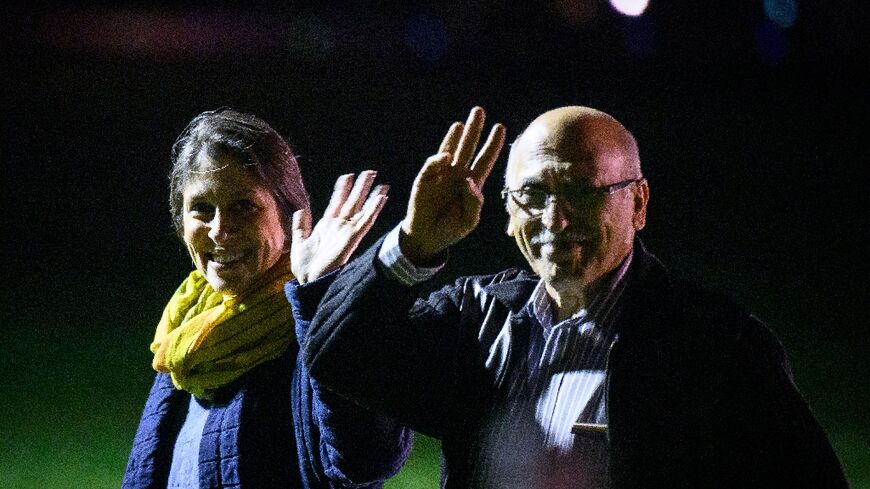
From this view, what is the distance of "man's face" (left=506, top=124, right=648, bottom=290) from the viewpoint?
4.92 feet

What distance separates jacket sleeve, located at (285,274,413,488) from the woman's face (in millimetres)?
285

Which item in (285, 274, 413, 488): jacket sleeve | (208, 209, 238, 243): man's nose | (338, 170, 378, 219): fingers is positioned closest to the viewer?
(285, 274, 413, 488): jacket sleeve

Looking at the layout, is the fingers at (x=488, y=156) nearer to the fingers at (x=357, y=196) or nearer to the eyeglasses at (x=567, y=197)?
the eyeglasses at (x=567, y=197)

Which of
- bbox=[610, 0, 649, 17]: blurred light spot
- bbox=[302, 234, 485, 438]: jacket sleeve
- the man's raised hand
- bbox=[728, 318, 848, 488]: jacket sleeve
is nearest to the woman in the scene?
bbox=[302, 234, 485, 438]: jacket sleeve

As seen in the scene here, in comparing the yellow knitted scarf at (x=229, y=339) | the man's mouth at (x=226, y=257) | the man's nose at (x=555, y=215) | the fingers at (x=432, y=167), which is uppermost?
the fingers at (x=432, y=167)

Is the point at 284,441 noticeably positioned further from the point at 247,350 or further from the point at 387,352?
the point at 387,352

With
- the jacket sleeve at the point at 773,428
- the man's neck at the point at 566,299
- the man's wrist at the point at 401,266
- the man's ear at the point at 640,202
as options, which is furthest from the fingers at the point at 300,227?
the jacket sleeve at the point at 773,428

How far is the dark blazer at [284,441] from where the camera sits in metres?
1.64

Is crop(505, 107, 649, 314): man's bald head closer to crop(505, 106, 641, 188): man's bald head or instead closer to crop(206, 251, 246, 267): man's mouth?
crop(505, 106, 641, 188): man's bald head

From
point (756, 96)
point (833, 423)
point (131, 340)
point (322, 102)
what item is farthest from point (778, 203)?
point (131, 340)

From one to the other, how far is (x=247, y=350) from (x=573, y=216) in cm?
81

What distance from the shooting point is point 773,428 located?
4.49 ft

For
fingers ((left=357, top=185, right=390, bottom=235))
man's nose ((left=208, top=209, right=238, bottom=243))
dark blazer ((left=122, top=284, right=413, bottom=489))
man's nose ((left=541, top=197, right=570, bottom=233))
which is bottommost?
dark blazer ((left=122, top=284, right=413, bottom=489))

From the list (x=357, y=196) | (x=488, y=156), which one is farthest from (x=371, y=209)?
(x=488, y=156)
